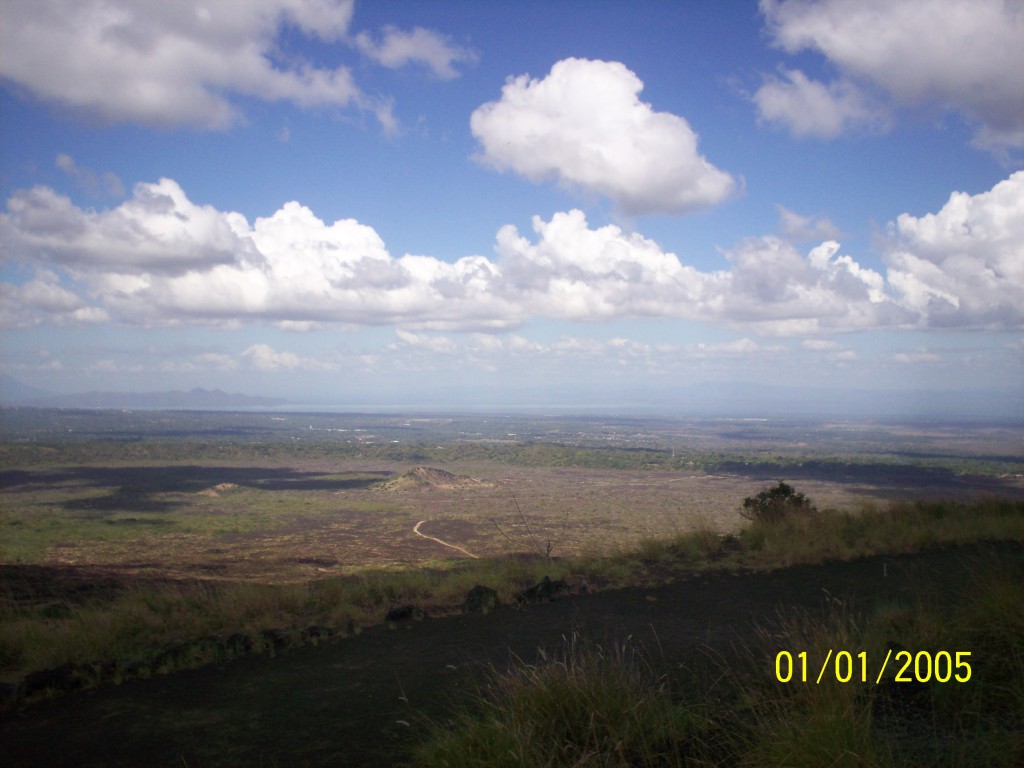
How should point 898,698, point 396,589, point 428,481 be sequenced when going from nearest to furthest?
point 898,698 → point 396,589 → point 428,481

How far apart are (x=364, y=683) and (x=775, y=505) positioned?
422 inches

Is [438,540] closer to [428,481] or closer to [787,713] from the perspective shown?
[428,481]

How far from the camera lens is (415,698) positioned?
4.83 meters

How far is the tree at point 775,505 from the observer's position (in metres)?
13.0

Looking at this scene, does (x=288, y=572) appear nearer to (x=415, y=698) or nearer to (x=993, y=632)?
(x=415, y=698)

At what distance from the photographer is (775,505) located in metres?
13.8

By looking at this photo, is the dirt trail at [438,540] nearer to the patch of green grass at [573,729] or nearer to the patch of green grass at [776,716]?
the patch of green grass at [776,716]

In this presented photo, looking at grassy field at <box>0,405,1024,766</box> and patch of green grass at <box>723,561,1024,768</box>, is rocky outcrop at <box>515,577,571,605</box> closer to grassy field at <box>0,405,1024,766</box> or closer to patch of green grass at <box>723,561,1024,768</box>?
grassy field at <box>0,405,1024,766</box>

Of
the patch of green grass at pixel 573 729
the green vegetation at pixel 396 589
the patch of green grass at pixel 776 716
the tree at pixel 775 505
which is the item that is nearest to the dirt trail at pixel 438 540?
the tree at pixel 775 505

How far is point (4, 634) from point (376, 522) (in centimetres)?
2504

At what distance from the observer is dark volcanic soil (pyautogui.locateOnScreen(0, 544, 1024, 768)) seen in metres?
4.20

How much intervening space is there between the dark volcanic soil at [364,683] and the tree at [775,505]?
176 inches

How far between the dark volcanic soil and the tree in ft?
14.6

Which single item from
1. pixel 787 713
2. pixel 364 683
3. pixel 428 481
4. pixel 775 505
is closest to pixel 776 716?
pixel 787 713
